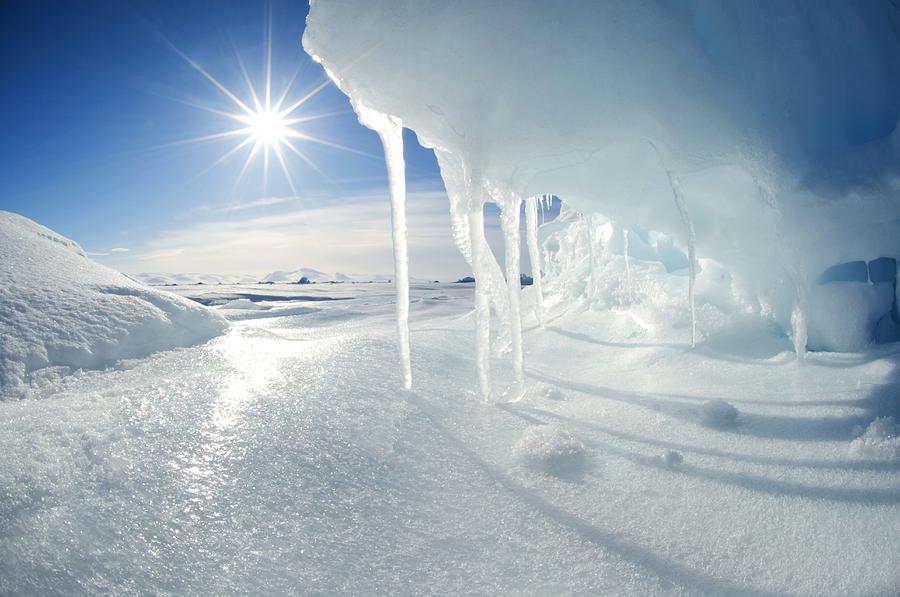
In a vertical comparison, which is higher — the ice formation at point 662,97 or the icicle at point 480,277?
the ice formation at point 662,97

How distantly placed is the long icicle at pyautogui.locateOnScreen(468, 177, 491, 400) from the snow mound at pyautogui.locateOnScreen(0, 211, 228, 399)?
8.18 ft

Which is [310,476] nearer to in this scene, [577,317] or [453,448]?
[453,448]

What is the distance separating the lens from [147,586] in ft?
4.00

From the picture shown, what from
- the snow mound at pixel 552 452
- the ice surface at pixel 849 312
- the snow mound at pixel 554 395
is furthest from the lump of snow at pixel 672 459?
the ice surface at pixel 849 312

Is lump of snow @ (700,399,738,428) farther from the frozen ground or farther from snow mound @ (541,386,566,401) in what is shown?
snow mound @ (541,386,566,401)

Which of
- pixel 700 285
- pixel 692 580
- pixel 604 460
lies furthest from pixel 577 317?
pixel 692 580

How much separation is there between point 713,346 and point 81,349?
4822 mm

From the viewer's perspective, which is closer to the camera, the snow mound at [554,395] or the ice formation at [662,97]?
the ice formation at [662,97]

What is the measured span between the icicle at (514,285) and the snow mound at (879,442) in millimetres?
1696

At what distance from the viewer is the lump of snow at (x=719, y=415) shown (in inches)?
95.0

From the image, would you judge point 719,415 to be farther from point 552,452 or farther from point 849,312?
point 849,312

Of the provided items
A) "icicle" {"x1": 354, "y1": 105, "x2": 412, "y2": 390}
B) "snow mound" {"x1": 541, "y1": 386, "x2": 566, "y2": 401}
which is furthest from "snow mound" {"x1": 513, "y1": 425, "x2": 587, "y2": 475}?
"icicle" {"x1": 354, "y1": 105, "x2": 412, "y2": 390}

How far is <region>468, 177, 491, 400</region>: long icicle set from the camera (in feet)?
9.05

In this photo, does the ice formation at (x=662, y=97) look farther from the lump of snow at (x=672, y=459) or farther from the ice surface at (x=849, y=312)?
the lump of snow at (x=672, y=459)
